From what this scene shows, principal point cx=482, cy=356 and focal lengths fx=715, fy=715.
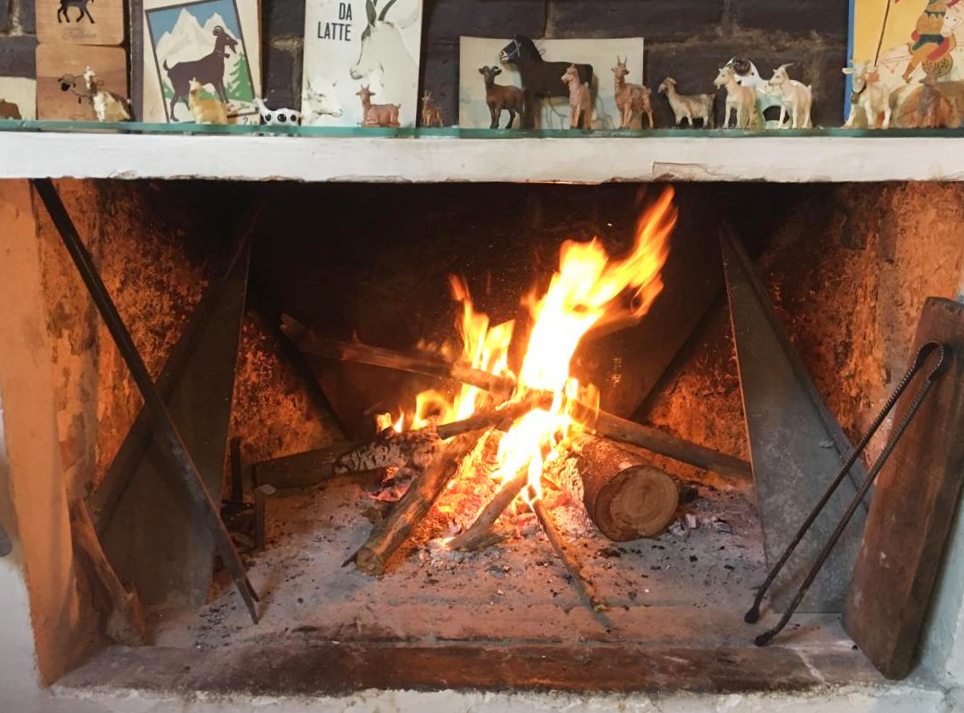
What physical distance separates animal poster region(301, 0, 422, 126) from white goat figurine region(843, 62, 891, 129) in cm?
75

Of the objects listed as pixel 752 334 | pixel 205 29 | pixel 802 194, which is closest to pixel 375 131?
pixel 205 29

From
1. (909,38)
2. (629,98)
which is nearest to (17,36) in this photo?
(629,98)

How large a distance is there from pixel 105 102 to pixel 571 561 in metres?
1.22

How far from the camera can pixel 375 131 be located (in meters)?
1.01

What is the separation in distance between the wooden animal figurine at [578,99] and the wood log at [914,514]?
2.17ft

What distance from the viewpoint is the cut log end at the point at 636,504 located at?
1.56 metres

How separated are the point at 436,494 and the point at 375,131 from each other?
0.86 meters

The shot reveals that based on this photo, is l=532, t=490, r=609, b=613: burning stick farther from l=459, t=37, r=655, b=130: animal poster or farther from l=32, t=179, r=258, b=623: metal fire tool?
l=459, t=37, r=655, b=130: animal poster

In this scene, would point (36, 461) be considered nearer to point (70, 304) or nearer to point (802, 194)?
point (70, 304)

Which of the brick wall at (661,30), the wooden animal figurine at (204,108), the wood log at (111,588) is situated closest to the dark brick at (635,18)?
the brick wall at (661,30)

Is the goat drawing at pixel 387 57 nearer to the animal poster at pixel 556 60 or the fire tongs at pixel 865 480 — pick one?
the animal poster at pixel 556 60

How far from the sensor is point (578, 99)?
1271 millimetres

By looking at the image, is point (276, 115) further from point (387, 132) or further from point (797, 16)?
point (797, 16)

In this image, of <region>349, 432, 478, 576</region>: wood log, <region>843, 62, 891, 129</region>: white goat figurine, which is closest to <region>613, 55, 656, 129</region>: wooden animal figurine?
<region>843, 62, 891, 129</region>: white goat figurine
